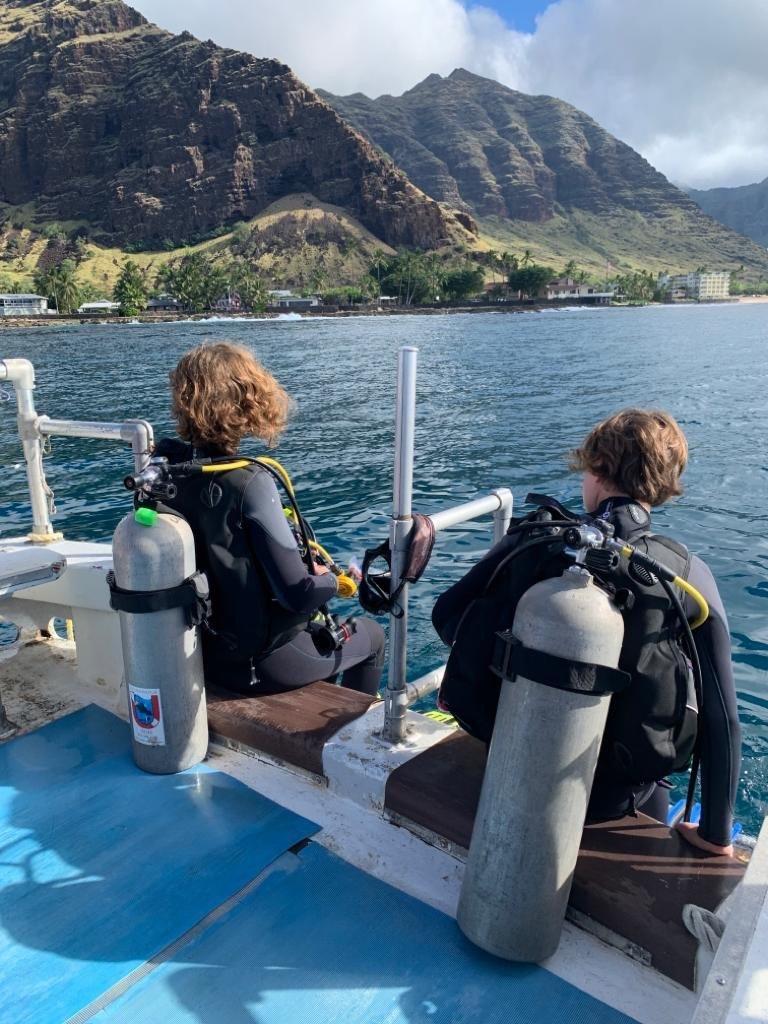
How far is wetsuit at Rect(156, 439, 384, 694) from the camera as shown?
3.04 m

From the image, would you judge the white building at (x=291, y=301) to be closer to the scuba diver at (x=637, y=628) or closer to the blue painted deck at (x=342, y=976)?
the scuba diver at (x=637, y=628)

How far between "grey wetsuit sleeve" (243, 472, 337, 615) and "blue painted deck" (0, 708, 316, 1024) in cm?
86

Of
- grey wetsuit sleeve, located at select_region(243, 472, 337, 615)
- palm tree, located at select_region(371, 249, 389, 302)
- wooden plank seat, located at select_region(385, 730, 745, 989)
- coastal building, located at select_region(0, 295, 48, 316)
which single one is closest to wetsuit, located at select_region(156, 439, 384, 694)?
grey wetsuit sleeve, located at select_region(243, 472, 337, 615)

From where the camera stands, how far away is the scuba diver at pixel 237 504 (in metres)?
3.04

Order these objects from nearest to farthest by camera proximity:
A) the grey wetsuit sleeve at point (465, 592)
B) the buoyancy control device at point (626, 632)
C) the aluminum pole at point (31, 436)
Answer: the buoyancy control device at point (626, 632)
the grey wetsuit sleeve at point (465, 592)
the aluminum pole at point (31, 436)

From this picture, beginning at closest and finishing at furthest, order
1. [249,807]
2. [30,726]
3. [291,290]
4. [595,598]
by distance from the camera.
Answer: [595,598] → [249,807] → [30,726] → [291,290]

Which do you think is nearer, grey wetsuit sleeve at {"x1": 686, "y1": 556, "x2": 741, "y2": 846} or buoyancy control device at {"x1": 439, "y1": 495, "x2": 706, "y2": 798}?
buoyancy control device at {"x1": 439, "y1": 495, "x2": 706, "y2": 798}

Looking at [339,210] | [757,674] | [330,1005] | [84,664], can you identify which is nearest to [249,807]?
[330,1005]

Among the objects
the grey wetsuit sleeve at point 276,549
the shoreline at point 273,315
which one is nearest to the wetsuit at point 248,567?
the grey wetsuit sleeve at point 276,549

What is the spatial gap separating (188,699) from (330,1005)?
4.62ft

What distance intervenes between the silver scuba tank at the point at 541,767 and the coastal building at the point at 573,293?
174 m

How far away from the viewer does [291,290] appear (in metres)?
170

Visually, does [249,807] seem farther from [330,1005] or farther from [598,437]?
[598,437]

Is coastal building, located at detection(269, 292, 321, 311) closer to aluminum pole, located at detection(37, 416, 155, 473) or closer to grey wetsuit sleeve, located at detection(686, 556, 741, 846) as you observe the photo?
aluminum pole, located at detection(37, 416, 155, 473)
